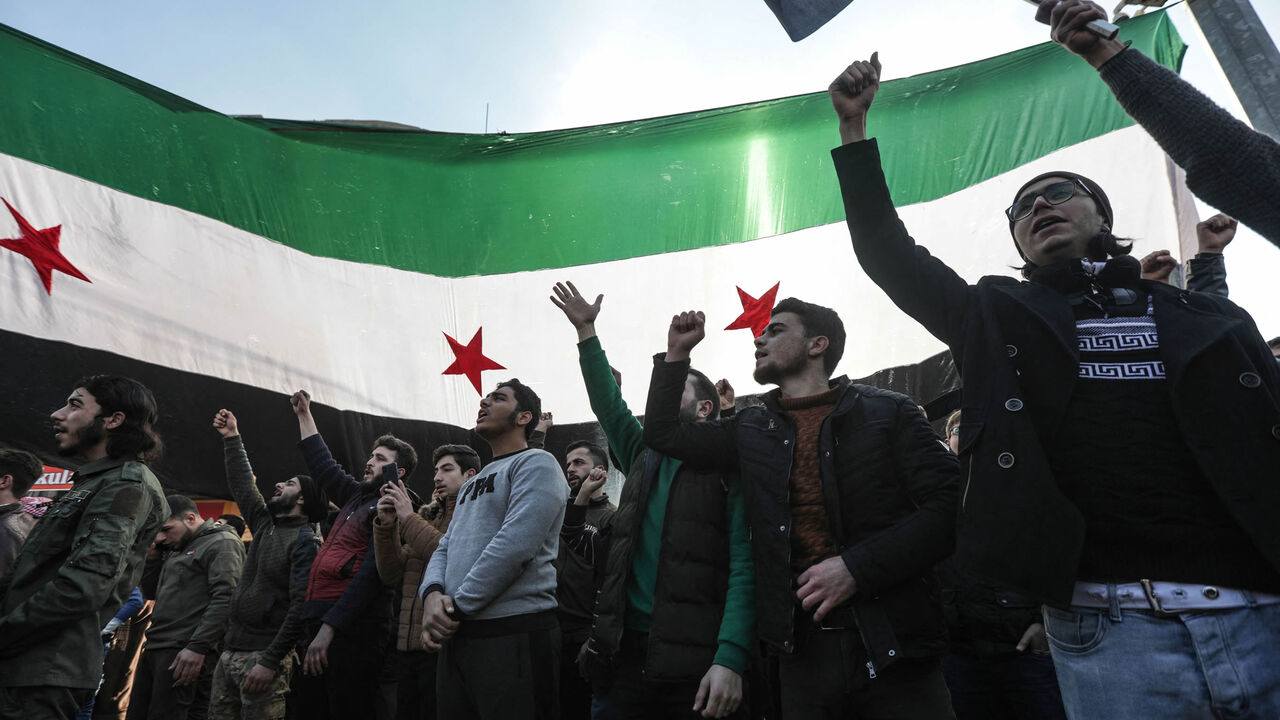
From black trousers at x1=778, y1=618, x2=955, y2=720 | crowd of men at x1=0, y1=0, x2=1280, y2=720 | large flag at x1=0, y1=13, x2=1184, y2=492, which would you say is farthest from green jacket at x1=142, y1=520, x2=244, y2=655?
black trousers at x1=778, y1=618, x2=955, y2=720

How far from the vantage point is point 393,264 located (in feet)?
21.6

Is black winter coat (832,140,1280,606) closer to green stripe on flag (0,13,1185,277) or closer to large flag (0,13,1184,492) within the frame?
large flag (0,13,1184,492)

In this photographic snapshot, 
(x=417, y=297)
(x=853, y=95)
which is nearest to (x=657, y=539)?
(x=853, y=95)

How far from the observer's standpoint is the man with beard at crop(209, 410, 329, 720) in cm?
467

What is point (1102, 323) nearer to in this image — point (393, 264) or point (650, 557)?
point (650, 557)

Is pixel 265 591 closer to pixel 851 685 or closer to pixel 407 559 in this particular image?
pixel 407 559

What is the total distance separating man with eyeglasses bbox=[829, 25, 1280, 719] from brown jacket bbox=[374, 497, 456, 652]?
10.1ft

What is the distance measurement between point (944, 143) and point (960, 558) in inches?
211

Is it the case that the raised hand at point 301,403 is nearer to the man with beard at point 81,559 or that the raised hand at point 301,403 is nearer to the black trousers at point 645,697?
the man with beard at point 81,559

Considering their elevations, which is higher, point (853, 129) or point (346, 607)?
point (853, 129)

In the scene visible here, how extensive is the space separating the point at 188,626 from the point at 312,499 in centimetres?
139

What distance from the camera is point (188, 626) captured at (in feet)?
18.5

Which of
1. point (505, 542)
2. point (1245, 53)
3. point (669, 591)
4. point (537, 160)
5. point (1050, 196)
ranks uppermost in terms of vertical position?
point (537, 160)

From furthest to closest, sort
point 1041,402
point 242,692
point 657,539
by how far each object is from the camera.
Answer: point 242,692 < point 657,539 < point 1041,402
